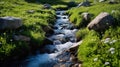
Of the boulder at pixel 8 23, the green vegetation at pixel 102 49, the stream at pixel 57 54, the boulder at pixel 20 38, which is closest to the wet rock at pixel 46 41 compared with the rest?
the stream at pixel 57 54

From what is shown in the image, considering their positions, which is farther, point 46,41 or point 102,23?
point 46,41

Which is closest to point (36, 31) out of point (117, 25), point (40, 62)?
point (40, 62)

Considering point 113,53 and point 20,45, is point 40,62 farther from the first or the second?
point 113,53

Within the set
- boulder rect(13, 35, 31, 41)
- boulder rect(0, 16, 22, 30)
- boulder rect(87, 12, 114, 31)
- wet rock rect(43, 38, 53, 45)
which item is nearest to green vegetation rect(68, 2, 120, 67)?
boulder rect(87, 12, 114, 31)

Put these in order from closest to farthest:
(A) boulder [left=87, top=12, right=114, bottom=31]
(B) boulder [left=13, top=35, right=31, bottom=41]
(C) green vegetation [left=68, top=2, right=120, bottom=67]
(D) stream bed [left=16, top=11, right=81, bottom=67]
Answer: (C) green vegetation [left=68, top=2, right=120, bottom=67] → (D) stream bed [left=16, top=11, right=81, bottom=67] → (B) boulder [left=13, top=35, right=31, bottom=41] → (A) boulder [left=87, top=12, right=114, bottom=31]

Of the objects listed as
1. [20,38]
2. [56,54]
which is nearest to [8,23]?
[20,38]

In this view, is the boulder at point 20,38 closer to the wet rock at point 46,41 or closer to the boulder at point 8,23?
→ the boulder at point 8,23

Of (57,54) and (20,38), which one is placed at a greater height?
(20,38)

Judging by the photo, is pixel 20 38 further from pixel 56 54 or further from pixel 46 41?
pixel 56 54

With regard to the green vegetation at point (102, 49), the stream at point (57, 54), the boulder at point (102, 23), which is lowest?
the stream at point (57, 54)

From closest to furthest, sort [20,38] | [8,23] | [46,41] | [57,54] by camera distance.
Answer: [57,54]
[20,38]
[8,23]
[46,41]

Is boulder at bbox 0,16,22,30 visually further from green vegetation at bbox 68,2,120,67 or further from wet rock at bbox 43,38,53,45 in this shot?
green vegetation at bbox 68,2,120,67

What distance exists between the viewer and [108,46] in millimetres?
16422

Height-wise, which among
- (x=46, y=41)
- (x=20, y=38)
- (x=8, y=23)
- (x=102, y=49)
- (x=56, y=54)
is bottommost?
(x=56, y=54)
